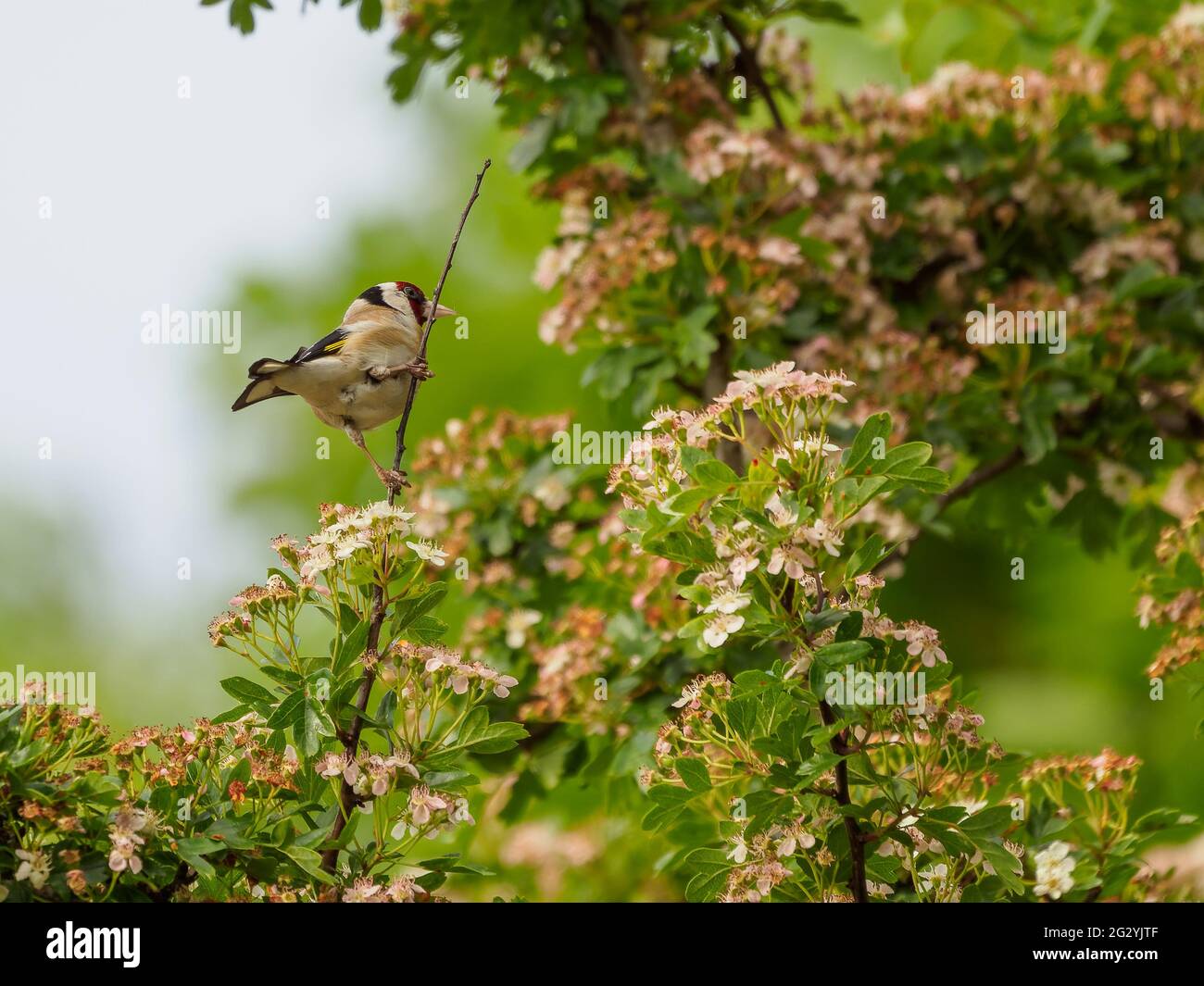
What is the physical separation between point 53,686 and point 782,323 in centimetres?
167

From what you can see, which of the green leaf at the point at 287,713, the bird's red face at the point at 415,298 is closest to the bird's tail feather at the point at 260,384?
the bird's red face at the point at 415,298

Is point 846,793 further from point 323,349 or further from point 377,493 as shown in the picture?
point 377,493

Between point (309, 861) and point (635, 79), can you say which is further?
point (635, 79)

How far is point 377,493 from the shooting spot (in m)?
5.31

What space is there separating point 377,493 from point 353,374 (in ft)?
9.64

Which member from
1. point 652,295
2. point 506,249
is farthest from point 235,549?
point 652,295

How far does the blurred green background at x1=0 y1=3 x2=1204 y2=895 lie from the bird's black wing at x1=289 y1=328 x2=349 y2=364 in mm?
2466

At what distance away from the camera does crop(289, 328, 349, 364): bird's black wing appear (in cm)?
236

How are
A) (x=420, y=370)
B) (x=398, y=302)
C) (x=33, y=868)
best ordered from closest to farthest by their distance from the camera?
(x=33, y=868)
(x=420, y=370)
(x=398, y=302)

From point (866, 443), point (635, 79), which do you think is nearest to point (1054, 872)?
point (866, 443)

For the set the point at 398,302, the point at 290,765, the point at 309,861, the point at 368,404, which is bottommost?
the point at 309,861

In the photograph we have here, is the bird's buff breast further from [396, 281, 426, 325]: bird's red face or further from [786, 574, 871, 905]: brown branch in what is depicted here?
[786, 574, 871, 905]: brown branch

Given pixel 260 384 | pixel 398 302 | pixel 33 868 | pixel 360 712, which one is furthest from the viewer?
pixel 398 302
